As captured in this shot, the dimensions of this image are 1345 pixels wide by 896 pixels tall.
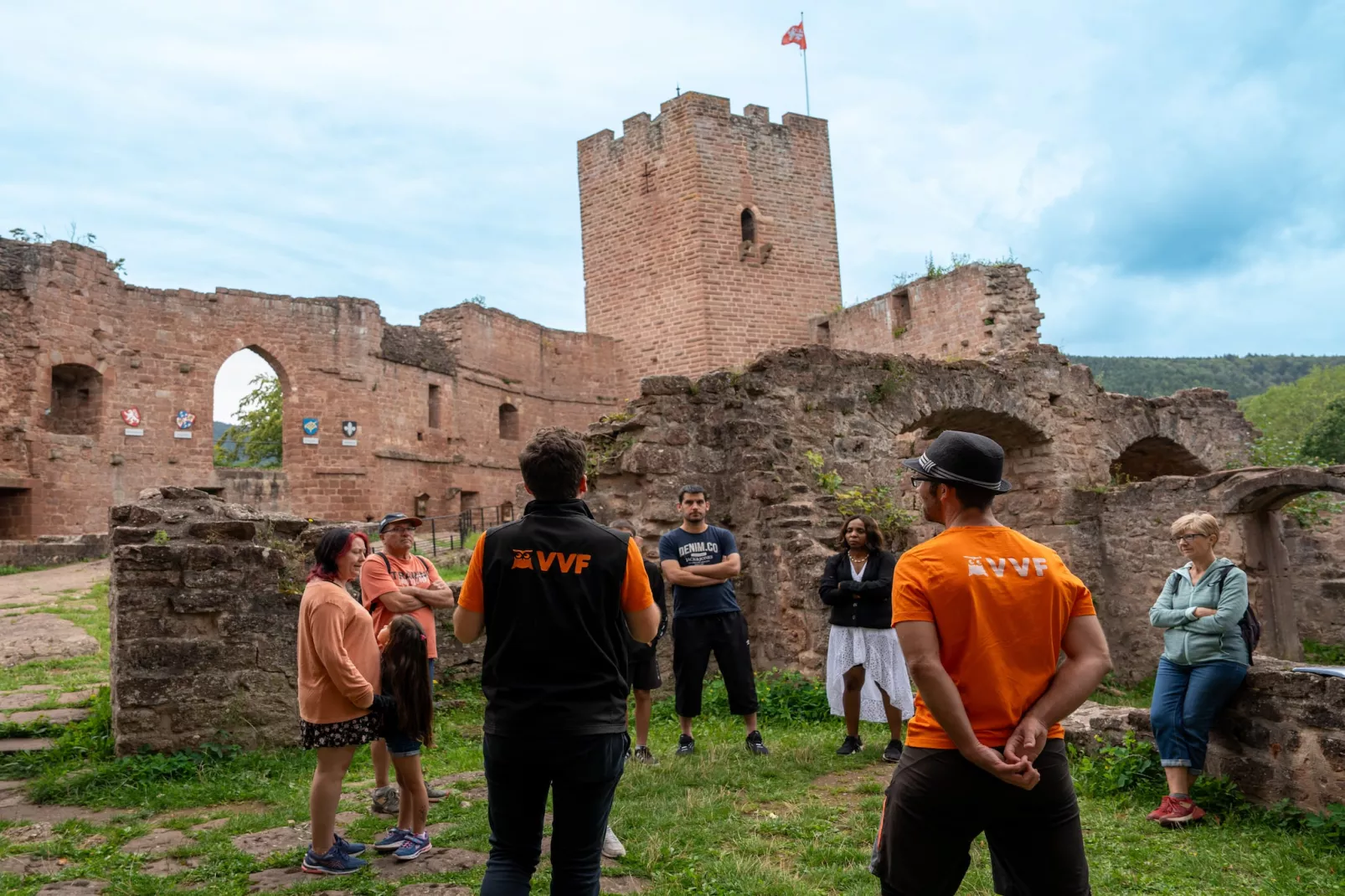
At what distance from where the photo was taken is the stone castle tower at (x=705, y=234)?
25219 mm

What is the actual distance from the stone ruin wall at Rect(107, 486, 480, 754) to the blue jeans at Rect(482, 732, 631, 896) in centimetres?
367

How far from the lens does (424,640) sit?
412 cm

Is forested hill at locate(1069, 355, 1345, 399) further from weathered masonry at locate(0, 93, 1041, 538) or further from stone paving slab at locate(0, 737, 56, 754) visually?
stone paving slab at locate(0, 737, 56, 754)

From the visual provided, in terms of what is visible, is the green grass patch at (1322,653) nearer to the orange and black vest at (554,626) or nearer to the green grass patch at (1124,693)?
the green grass patch at (1124,693)

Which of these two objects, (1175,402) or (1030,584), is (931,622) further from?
(1175,402)

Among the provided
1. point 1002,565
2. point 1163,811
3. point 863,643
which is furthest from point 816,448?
point 1002,565

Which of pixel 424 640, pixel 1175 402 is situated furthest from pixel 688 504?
pixel 1175 402

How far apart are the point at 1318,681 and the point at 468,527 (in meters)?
17.6

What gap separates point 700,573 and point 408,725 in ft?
7.29

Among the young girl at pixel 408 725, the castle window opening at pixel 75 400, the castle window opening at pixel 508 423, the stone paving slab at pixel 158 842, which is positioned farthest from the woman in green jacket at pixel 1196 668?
the castle window opening at pixel 508 423

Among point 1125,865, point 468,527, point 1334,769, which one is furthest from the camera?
point 468,527

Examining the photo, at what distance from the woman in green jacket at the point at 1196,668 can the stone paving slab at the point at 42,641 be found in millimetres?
8750

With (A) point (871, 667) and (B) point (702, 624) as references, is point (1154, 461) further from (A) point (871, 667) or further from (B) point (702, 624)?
(B) point (702, 624)

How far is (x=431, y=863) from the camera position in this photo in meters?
3.89
